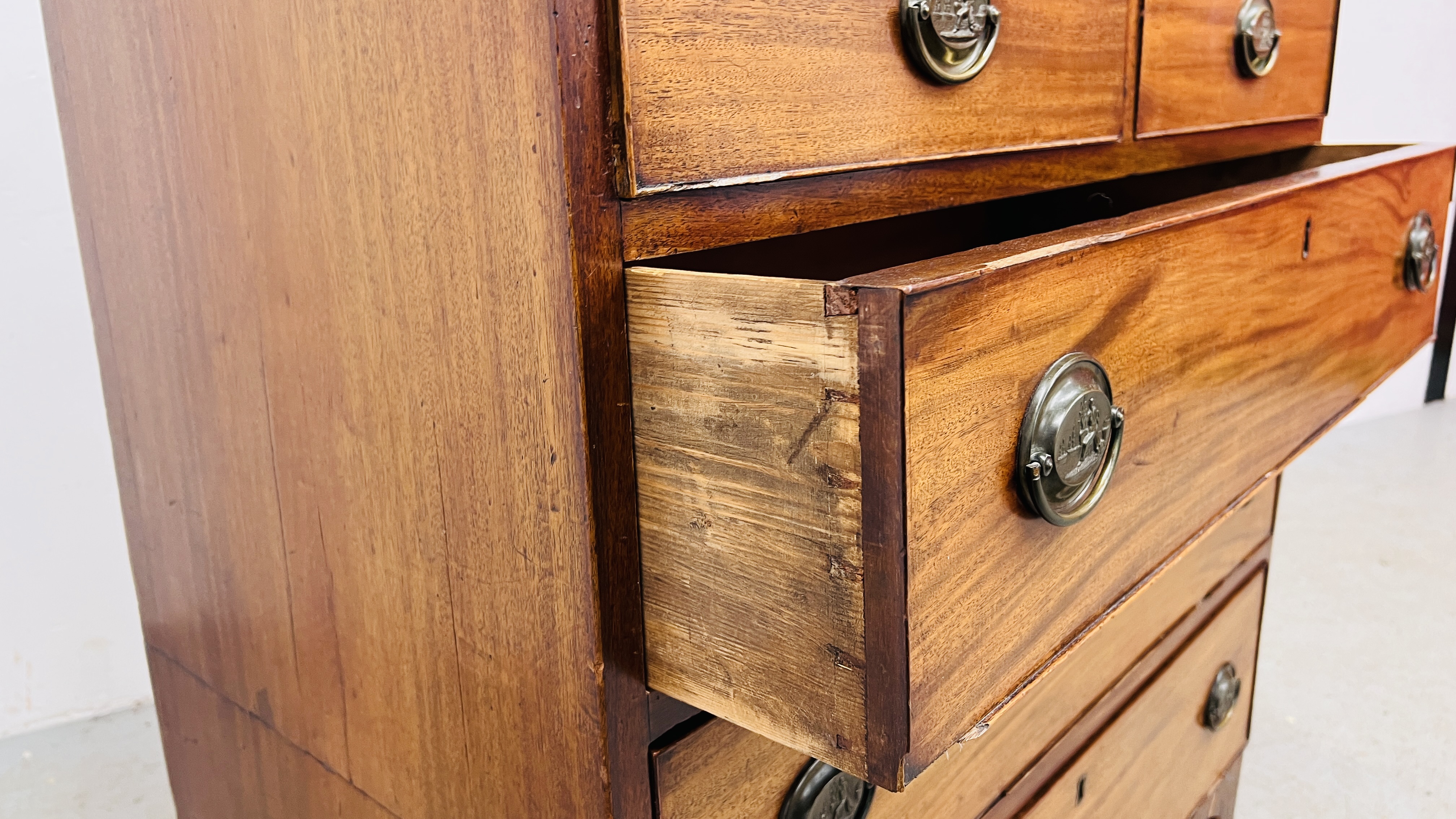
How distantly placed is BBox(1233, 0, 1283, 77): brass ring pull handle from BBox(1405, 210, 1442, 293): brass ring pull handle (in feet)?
0.54

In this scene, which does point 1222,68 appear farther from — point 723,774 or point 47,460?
point 47,460

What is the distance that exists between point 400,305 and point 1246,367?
0.44m

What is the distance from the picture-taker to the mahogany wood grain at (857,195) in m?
0.46

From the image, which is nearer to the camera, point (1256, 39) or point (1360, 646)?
point (1256, 39)

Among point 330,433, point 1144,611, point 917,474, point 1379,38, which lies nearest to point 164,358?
point 330,433

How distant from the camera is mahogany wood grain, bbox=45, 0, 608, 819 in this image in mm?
460

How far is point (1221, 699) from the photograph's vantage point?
3.65 ft

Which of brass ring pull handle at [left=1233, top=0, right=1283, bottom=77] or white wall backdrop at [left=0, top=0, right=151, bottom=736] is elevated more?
brass ring pull handle at [left=1233, top=0, right=1283, bottom=77]

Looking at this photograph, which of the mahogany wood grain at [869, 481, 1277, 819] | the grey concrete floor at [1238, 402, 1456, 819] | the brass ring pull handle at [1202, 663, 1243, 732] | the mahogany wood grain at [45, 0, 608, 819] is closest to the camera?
the mahogany wood grain at [45, 0, 608, 819]

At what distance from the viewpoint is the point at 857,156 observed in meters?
0.52

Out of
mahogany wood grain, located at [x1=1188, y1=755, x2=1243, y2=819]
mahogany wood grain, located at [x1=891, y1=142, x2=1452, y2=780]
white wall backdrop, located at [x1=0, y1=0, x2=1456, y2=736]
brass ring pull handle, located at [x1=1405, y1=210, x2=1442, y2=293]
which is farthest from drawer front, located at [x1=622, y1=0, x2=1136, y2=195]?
white wall backdrop, located at [x1=0, y1=0, x2=1456, y2=736]

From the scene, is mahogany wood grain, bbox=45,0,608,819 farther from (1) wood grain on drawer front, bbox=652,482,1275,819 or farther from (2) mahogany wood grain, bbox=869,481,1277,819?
(2) mahogany wood grain, bbox=869,481,1277,819

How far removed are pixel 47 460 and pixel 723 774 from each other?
1178mm

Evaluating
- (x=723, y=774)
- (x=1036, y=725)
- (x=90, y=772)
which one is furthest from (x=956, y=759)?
(x=90, y=772)
